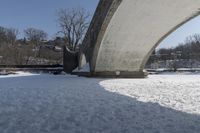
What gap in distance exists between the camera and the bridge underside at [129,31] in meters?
13.7

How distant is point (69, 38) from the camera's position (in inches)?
1767

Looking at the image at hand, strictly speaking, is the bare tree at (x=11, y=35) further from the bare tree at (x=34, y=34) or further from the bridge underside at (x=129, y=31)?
the bridge underside at (x=129, y=31)

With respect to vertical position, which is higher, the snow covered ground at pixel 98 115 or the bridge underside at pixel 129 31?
the bridge underside at pixel 129 31

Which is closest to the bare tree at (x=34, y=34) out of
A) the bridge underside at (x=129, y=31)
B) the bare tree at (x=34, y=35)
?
the bare tree at (x=34, y=35)

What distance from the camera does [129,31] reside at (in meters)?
17.2

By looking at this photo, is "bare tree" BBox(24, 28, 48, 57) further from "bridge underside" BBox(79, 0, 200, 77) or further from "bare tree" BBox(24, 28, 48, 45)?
"bridge underside" BBox(79, 0, 200, 77)

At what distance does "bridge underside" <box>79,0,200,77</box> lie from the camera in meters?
13.7

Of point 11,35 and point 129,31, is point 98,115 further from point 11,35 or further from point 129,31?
point 11,35

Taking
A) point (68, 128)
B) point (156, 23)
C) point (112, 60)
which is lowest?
point (68, 128)

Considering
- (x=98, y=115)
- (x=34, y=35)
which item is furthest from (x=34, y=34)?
(x=98, y=115)

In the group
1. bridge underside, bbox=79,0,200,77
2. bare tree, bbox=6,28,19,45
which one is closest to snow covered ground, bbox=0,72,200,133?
bridge underside, bbox=79,0,200,77

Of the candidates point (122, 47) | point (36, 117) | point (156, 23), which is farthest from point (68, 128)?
point (122, 47)

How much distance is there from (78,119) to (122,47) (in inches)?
538

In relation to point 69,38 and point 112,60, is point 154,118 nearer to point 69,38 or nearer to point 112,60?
point 112,60
